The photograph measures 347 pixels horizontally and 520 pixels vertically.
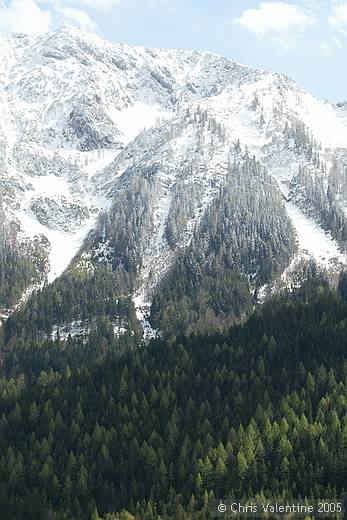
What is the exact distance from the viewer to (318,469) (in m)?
118

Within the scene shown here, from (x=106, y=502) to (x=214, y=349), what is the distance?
72.5 metres

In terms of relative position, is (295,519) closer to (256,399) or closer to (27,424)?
(256,399)

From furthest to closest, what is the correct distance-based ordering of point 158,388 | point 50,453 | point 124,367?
point 124,367 → point 158,388 → point 50,453

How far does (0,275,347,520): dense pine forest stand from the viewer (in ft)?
389

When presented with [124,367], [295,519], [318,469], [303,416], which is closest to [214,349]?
[124,367]

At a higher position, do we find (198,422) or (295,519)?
(198,422)

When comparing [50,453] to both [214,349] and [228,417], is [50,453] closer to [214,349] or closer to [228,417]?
[228,417]

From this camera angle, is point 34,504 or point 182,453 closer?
point 34,504

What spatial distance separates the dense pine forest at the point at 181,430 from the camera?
4666 inches

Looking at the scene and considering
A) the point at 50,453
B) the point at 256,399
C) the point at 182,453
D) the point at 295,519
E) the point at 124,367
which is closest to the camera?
the point at 295,519

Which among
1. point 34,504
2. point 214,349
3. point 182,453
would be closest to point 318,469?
point 182,453

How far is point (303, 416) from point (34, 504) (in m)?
57.3

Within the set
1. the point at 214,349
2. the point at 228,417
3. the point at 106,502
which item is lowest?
the point at 106,502

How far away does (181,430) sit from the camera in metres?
140
